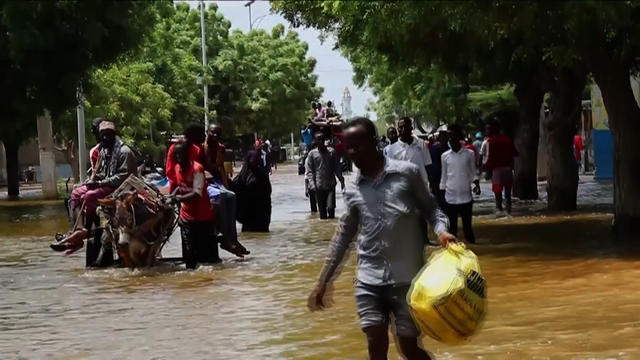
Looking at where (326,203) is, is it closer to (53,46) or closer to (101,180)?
(53,46)

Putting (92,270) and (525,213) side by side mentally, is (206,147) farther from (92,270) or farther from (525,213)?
(525,213)

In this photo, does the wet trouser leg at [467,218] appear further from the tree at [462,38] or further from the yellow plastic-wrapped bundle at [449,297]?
the yellow plastic-wrapped bundle at [449,297]

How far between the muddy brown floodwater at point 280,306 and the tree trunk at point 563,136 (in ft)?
10.9

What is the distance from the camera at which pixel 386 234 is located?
6.14m

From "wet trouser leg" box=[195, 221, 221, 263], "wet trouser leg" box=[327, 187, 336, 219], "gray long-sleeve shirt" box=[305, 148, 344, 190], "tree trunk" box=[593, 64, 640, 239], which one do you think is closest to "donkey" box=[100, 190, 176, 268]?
"wet trouser leg" box=[195, 221, 221, 263]

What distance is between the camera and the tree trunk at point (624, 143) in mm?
15680

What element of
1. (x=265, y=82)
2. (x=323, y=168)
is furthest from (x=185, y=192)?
(x=265, y=82)

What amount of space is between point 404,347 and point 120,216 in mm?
7802

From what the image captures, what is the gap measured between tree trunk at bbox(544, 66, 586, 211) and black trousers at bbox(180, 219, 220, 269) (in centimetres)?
834

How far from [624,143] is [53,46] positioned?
12.3 m

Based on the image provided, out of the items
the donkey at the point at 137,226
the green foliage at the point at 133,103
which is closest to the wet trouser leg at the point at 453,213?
the donkey at the point at 137,226

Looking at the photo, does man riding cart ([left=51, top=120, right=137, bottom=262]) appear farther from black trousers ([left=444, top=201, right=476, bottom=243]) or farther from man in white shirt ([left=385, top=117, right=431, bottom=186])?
black trousers ([left=444, top=201, right=476, bottom=243])

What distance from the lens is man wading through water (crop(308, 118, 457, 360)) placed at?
20.0 ft

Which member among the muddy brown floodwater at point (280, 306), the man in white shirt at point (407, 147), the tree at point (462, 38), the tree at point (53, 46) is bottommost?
the muddy brown floodwater at point (280, 306)
